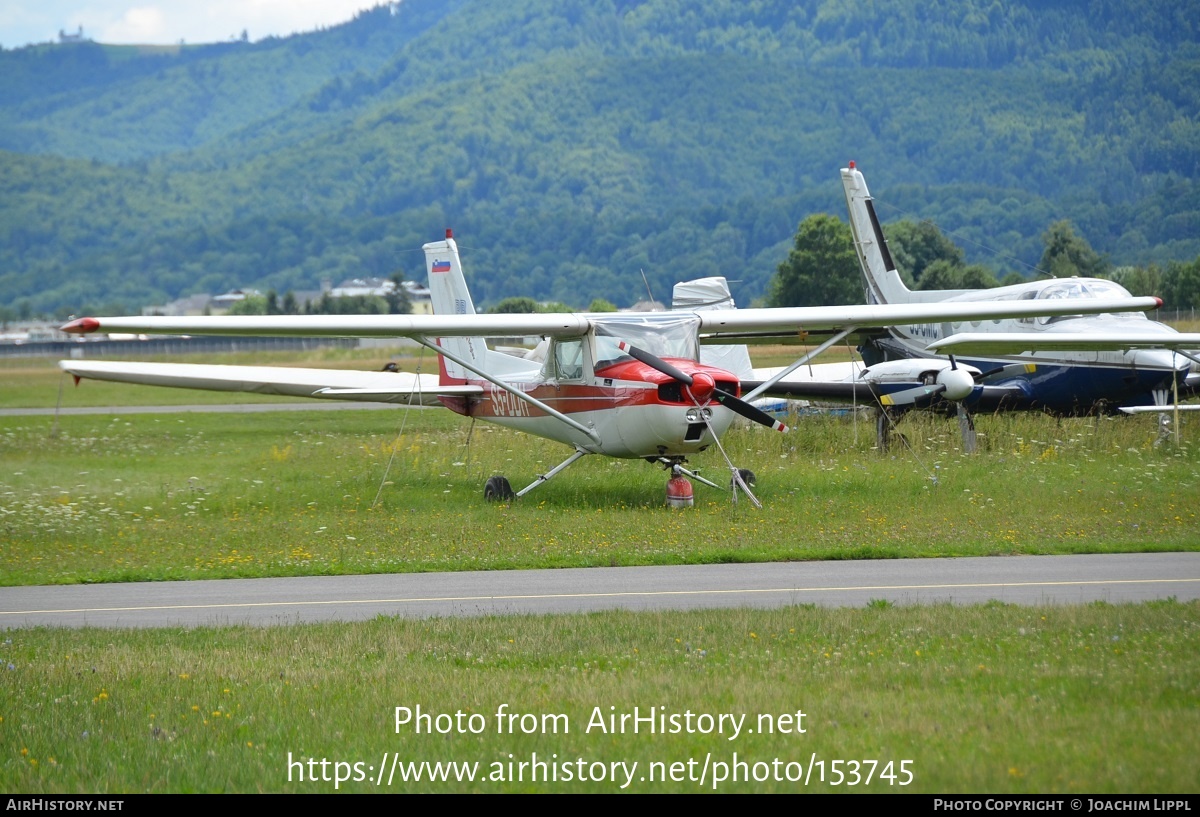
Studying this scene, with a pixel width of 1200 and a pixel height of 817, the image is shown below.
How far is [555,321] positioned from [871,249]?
462 inches

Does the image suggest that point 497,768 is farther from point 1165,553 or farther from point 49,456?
point 49,456

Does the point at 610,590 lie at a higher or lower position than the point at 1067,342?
lower

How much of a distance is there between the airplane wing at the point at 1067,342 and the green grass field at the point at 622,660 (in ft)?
8.77

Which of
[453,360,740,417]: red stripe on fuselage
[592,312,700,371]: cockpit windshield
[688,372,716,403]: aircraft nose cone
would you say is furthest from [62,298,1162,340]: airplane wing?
[688,372,716,403]: aircraft nose cone

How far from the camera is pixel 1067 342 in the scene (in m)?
20.2

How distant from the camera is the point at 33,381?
59.0 meters

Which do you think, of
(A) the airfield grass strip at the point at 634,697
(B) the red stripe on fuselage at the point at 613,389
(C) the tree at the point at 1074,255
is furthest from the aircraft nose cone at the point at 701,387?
(C) the tree at the point at 1074,255

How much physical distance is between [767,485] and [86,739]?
480 inches

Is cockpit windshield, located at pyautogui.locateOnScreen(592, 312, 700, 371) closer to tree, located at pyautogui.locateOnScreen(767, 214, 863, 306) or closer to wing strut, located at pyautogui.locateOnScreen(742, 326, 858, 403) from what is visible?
wing strut, located at pyautogui.locateOnScreen(742, 326, 858, 403)

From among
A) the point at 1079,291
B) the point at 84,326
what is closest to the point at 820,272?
the point at 1079,291

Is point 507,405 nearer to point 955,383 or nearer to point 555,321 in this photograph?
point 555,321

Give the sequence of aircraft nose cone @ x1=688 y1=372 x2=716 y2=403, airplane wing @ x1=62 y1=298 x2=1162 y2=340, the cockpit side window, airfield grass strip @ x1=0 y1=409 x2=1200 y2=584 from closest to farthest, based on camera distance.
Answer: airfield grass strip @ x1=0 y1=409 x2=1200 y2=584 → airplane wing @ x1=62 y1=298 x2=1162 y2=340 → aircraft nose cone @ x1=688 y1=372 x2=716 y2=403 → the cockpit side window

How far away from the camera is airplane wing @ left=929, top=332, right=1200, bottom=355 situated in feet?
64.9

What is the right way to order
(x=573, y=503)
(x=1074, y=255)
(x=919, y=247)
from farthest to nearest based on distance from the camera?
(x=919, y=247)
(x=1074, y=255)
(x=573, y=503)
